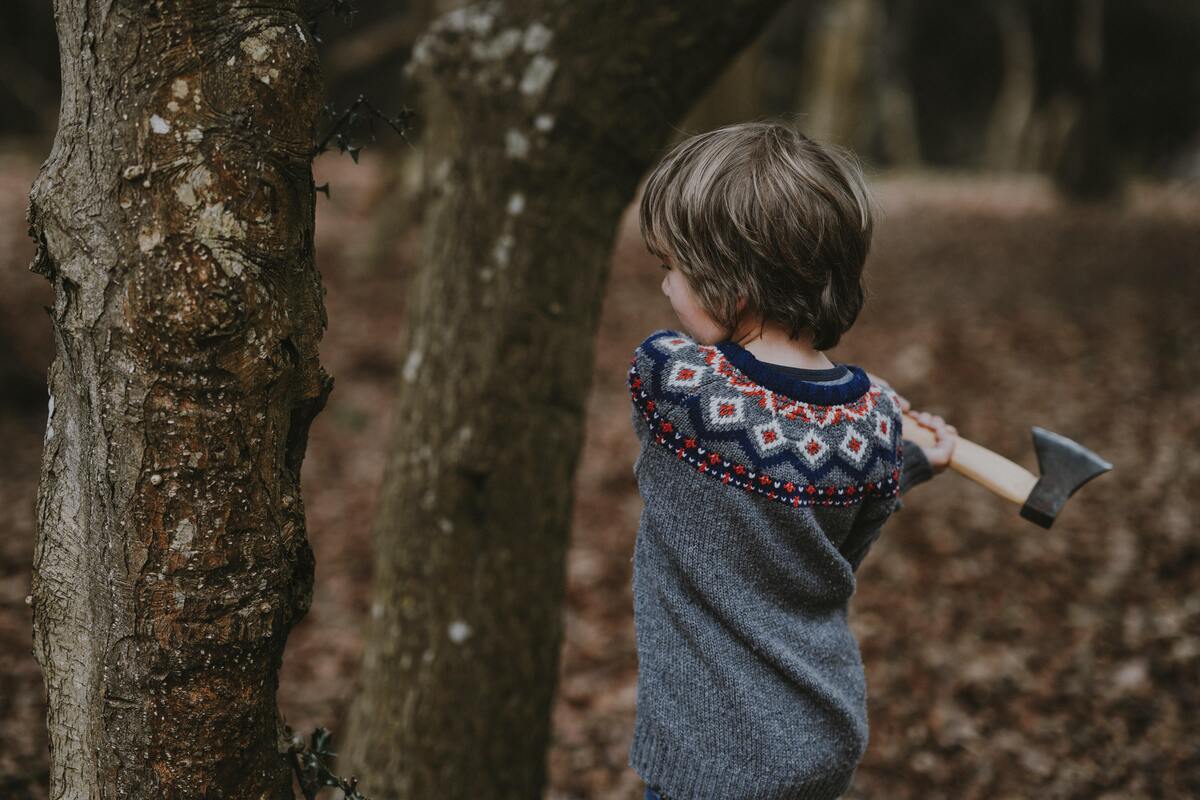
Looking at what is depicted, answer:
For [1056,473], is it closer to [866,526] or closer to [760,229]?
[866,526]

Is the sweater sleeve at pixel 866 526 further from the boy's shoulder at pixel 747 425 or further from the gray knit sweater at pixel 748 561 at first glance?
the boy's shoulder at pixel 747 425

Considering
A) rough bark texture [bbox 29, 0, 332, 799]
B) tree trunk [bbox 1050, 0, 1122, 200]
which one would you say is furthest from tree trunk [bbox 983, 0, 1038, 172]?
rough bark texture [bbox 29, 0, 332, 799]

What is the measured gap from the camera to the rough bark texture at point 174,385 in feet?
5.02

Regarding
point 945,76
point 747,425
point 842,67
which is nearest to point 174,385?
point 747,425

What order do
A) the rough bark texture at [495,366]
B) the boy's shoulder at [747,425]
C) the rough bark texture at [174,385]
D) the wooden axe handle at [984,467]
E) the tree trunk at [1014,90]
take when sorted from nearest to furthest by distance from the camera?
the rough bark texture at [174,385] < the boy's shoulder at [747,425] < the wooden axe handle at [984,467] < the rough bark texture at [495,366] < the tree trunk at [1014,90]

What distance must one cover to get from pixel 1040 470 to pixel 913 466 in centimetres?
25

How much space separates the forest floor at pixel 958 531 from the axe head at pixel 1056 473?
20.8 inches

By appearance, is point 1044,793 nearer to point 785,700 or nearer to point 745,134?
point 785,700

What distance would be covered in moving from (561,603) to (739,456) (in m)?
1.66

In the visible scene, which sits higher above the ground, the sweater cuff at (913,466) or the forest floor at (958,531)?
the sweater cuff at (913,466)

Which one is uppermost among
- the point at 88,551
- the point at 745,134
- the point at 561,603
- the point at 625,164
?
the point at 745,134

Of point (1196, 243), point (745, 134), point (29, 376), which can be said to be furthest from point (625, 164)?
point (1196, 243)

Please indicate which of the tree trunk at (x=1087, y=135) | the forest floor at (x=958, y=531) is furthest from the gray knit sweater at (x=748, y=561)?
the tree trunk at (x=1087, y=135)

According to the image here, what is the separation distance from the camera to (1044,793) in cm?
373
